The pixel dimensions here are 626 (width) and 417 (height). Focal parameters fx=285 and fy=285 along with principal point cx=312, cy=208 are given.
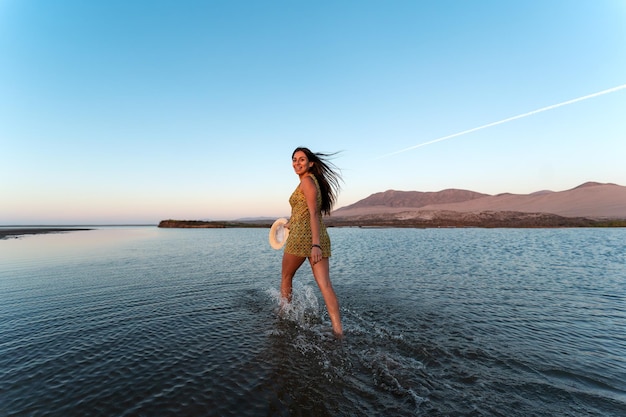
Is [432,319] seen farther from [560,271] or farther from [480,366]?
[560,271]

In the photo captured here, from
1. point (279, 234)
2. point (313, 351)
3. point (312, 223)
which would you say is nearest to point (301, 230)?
point (312, 223)

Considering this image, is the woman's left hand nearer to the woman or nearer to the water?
the woman

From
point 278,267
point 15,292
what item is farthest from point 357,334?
point 15,292

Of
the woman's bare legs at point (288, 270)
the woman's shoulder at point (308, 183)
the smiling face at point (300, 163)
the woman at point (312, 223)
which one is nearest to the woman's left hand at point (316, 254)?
the woman at point (312, 223)

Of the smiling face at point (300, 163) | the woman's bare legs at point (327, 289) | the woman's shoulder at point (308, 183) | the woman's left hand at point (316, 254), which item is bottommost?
the woman's bare legs at point (327, 289)

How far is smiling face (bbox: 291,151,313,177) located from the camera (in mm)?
6613

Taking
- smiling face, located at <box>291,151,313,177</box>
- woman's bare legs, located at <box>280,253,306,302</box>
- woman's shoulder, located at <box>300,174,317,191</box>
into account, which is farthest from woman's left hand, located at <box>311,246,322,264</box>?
smiling face, located at <box>291,151,313,177</box>

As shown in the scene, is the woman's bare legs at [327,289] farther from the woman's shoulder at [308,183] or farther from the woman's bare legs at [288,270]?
the woman's shoulder at [308,183]

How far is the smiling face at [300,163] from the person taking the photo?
6.61m

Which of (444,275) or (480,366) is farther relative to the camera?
(444,275)

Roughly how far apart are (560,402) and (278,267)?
15366 millimetres

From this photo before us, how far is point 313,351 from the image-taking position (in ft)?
19.4

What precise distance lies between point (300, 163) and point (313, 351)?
4082 mm

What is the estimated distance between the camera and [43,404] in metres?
4.18
